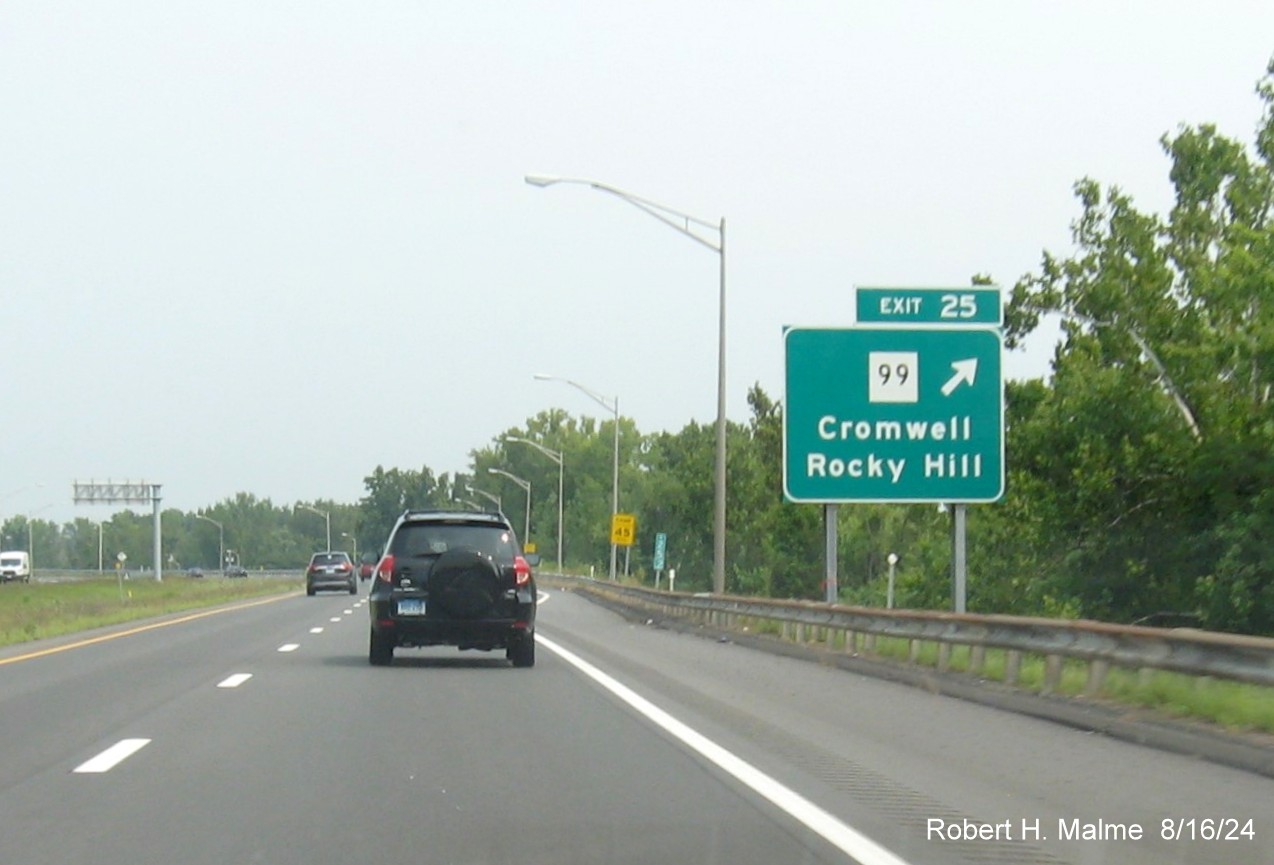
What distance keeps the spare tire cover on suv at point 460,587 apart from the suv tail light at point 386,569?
53cm

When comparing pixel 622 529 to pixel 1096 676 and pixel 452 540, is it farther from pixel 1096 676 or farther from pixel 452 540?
pixel 1096 676

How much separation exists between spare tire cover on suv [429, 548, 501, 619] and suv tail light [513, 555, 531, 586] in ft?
1.39

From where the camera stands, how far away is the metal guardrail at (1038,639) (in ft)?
42.4

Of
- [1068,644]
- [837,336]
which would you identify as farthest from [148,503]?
[1068,644]

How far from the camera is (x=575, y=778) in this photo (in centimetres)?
1127

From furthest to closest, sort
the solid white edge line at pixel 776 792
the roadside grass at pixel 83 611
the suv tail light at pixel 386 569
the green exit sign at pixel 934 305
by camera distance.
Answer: the roadside grass at pixel 83 611 → the green exit sign at pixel 934 305 → the suv tail light at pixel 386 569 → the solid white edge line at pixel 776 792

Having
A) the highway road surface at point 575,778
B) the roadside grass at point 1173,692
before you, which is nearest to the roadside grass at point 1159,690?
the roadside grass at point 1173,692

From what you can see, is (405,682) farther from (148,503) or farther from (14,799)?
(148,503)

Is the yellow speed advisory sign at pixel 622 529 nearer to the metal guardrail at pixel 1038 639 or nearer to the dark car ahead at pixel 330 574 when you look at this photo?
the dark car ahead at pixel 330 574

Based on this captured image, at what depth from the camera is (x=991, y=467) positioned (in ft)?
78.7

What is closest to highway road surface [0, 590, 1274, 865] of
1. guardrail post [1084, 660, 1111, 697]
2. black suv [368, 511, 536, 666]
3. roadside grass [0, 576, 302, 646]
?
guardrail post [1084, 660, 1111, 697]

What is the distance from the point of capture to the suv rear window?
71.5ft

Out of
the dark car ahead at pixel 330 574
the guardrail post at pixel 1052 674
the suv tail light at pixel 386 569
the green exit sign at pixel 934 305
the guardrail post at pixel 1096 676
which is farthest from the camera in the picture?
the dark car ahead at pixel 330 574

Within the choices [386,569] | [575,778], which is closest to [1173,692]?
[575,778]
